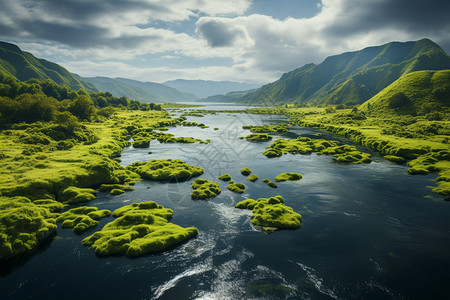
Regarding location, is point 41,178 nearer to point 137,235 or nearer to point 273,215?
point 137,235

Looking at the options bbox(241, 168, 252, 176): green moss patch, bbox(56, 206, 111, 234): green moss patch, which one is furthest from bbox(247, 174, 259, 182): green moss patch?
bbox(56, 206, 111, 234): green moss patch

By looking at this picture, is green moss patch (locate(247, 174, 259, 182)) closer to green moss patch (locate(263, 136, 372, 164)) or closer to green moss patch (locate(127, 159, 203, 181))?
green moss patch (locate(127, 159, 203, 181))

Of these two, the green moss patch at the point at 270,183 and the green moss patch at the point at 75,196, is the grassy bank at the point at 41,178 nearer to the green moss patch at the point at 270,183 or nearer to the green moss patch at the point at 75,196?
the green moss patch at the point at 75,196

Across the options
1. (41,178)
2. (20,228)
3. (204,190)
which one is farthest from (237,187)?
(41,178)

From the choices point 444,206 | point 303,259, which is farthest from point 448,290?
point 444,206

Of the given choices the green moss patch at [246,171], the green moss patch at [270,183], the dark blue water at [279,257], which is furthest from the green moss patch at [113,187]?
the green moss patch at [270,183]

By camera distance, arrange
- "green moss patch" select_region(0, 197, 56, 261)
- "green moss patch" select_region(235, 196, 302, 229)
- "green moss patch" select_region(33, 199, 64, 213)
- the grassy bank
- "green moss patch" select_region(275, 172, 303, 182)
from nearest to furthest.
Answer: "green moss patch" select_region(0, 197, 56, 261) → the grassy bank → "green moss patch" select_region(235, 196, 302, 229) → "green moss patch" select_region(33, 199, 64, 213) → "green moss patch" select_region(275, 172, 303, 182)

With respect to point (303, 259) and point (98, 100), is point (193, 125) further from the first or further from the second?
point (303, 259)
